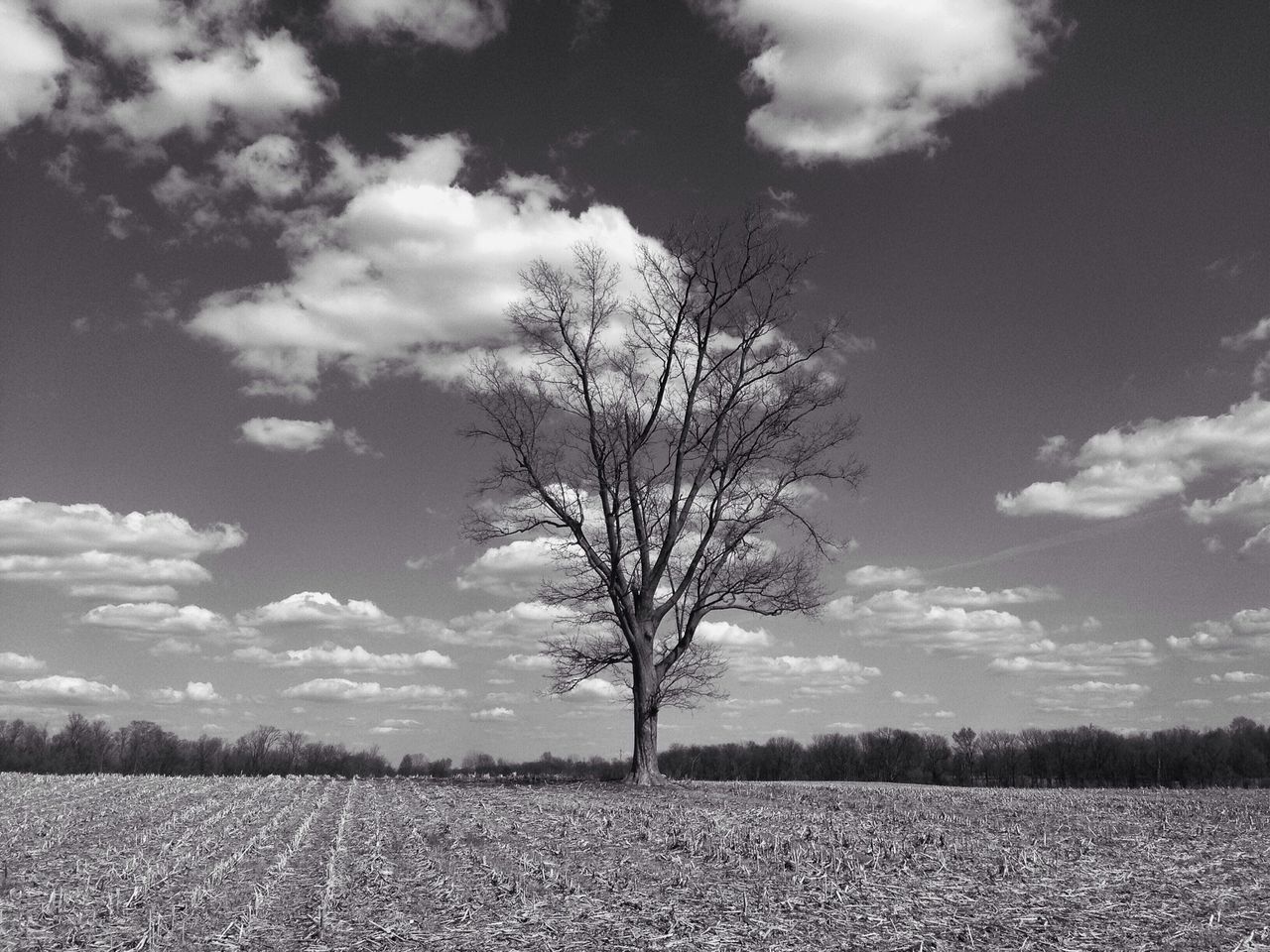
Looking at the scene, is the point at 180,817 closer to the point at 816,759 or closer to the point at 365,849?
the point at 365,849

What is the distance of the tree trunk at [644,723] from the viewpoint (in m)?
25.1

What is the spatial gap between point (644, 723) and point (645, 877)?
14.8 metres

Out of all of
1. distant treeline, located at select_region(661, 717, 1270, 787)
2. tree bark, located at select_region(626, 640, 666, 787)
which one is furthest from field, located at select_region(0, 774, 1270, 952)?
distant treeline, located at select_region(661, 717, 1270, 787)

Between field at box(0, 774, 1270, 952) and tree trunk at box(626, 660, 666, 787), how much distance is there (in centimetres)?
597

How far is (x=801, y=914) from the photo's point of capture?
8820 millimetres

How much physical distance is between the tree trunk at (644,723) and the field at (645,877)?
235 inches

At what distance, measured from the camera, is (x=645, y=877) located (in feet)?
34.8

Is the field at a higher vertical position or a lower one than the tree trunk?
lower

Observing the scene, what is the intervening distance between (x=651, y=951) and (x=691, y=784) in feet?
57.2

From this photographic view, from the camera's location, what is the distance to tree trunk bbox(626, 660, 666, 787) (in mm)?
25062

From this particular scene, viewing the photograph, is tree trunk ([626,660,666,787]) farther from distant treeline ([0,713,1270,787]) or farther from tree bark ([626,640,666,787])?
distant treeline ([0,713,1270,787])

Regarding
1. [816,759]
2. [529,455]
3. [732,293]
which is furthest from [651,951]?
[816,759]

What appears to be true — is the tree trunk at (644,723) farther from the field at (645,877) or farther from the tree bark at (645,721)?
the field at (645,877)

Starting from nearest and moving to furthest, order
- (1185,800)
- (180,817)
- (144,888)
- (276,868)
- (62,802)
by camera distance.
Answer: (144,888) → (276,868) → (180,817) → (1185,800) → (62,802)
